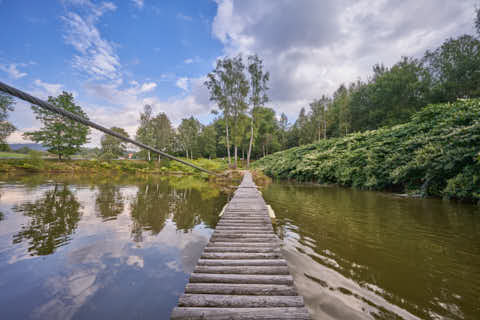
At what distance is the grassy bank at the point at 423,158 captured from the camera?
6.46 metres

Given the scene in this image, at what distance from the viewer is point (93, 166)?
1099 inches

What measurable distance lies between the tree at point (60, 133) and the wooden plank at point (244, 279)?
34.8 meters

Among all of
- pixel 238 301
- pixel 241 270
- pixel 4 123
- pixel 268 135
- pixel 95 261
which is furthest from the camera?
pixel 268 135

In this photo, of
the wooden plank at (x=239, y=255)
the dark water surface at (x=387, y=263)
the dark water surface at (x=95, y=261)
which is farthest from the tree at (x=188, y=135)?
the wooden plank at (x=239, y=255)

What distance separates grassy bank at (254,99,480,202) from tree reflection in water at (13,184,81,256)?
1099cm

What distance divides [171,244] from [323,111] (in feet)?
136

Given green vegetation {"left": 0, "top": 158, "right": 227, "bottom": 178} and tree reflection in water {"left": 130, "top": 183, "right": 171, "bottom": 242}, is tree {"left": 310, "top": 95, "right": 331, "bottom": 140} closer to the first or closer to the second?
green vegetation {"left": 0, "top": 158, "right": 227, "bottom": 178}

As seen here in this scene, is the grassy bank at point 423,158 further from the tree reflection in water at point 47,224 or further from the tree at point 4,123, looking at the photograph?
the tree at point 4,123

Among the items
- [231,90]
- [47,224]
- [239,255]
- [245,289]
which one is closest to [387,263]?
[239,255]

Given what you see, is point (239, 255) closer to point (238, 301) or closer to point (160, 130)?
point (238, 301)

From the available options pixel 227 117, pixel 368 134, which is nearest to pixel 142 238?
pixel 368 134

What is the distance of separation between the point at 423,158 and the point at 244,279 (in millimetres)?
9376

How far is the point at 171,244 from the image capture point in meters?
3.96

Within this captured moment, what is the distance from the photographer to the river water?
2129mm
